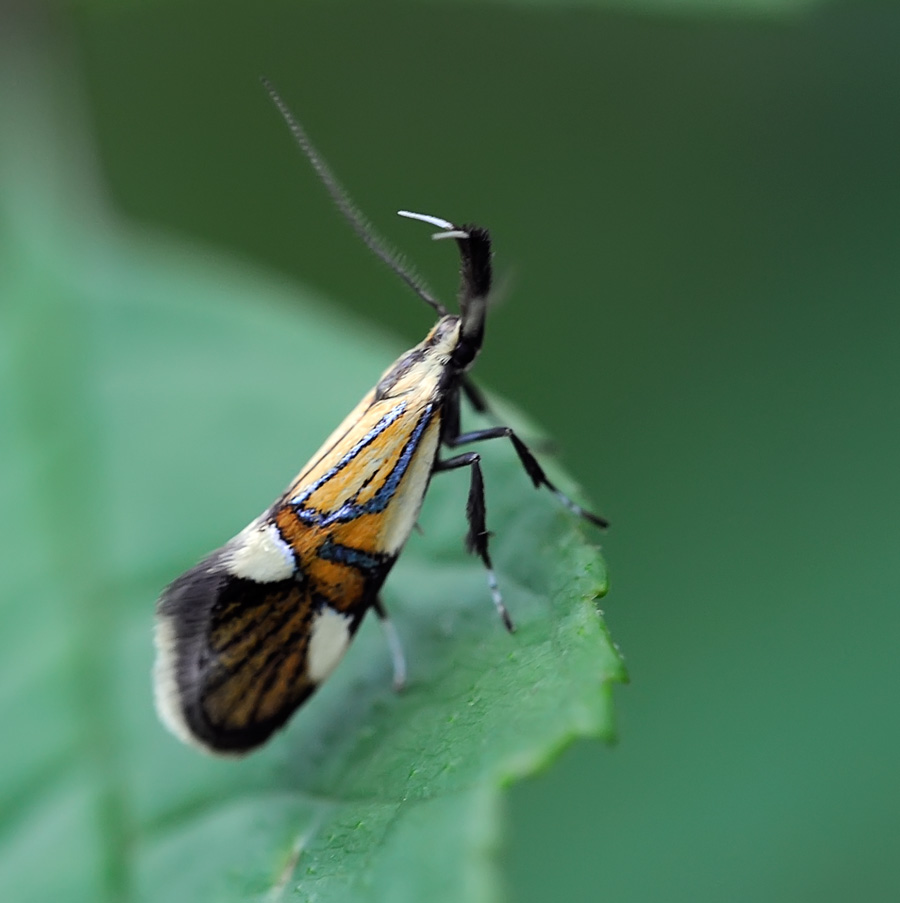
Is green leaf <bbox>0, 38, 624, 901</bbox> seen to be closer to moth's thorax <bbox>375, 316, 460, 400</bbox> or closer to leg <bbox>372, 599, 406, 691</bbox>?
leg <bbox>372, 599, 406, 691</bbox>

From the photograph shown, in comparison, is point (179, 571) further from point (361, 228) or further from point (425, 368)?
point (361, 228)

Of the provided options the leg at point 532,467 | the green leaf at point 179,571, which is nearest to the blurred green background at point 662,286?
the green leaf at point 179,571

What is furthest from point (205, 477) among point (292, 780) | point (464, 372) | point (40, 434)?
point (292, 780)

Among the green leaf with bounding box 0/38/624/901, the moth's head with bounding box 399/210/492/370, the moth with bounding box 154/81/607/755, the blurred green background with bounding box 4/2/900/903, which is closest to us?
the green leaf with bounding box 0/38/624/901

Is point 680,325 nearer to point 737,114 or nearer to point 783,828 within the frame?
point 737,114

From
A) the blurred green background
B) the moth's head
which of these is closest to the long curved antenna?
the moth's head

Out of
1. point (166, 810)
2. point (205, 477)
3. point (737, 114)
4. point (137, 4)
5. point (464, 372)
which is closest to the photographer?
point (166, 810)
